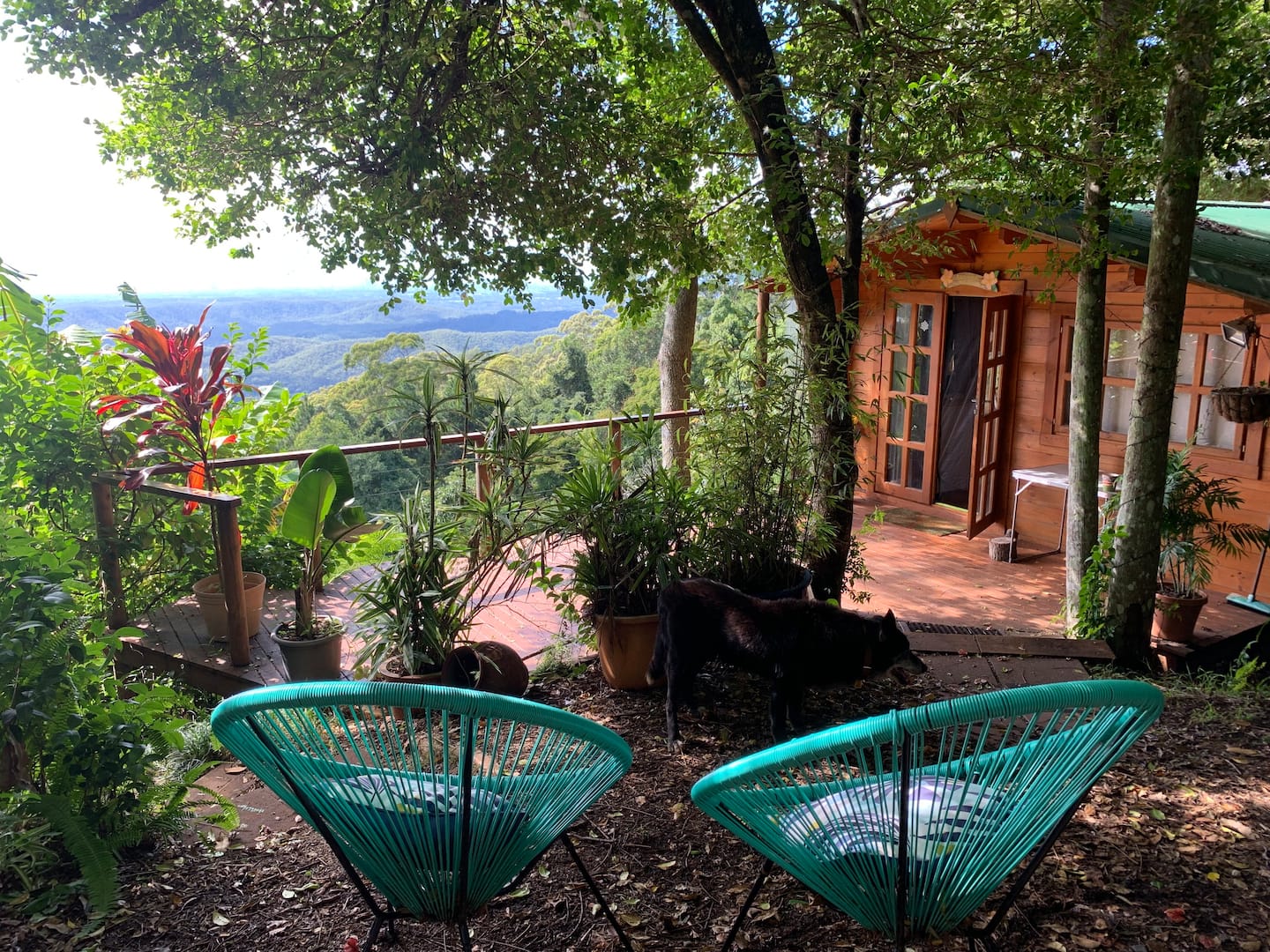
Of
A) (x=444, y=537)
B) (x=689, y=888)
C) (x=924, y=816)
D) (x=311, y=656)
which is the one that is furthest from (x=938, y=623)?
(x=924, y=816)

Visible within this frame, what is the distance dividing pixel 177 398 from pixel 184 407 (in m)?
0.06

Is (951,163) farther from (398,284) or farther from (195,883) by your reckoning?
(195,883)

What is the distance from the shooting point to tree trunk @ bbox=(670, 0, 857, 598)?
3.29 metres

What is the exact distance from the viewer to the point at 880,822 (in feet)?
4.85

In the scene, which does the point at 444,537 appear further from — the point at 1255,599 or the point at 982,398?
the point at 1255,599

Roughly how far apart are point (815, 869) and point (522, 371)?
42.0 feet

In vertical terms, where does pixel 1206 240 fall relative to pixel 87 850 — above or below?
above

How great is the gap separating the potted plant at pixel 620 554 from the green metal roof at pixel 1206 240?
2109mm

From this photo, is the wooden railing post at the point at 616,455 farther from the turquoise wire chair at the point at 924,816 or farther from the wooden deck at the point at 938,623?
the turquoise wire chair at the point at 924,816

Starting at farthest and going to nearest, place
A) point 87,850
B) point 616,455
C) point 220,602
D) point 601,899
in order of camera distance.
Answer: point 220,602, point 616,455, point 87,850, point 601,899

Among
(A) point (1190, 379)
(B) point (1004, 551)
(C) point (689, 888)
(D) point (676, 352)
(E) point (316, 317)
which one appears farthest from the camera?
(E) point (316, 317)

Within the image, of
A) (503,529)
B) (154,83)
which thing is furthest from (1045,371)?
(154,83)

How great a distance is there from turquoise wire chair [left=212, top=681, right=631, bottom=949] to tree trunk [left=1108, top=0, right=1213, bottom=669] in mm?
3416

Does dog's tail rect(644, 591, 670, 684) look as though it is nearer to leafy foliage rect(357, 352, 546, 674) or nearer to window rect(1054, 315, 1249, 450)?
leafy foliage rect(357, 352, 546, 674)
